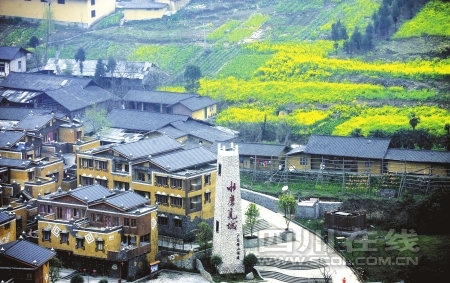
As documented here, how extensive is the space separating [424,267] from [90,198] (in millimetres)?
15720

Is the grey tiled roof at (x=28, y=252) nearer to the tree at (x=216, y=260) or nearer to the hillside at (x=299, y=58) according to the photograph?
the tree at (x=216, y=260)

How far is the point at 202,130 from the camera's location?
6675cm

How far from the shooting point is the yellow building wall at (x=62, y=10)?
90000 millimetres

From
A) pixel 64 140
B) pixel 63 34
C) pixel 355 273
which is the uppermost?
pixel 63 34

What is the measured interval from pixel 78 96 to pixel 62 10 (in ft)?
64.5

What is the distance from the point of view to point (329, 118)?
68.6 m

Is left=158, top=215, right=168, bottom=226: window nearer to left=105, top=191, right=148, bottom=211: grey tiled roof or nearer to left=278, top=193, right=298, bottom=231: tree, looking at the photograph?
left=105, top=191, right=148, bottom=211: grey tiled roof

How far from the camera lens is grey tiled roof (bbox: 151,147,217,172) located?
2176 inches

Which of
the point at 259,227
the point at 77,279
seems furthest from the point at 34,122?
the point at 77,279

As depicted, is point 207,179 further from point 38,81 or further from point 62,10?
point 62,10

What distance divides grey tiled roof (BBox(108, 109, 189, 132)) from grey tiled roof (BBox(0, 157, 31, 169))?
37.3ft

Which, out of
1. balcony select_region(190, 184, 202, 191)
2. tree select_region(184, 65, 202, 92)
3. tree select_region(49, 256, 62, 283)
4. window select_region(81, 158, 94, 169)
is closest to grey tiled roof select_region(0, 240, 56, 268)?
tree select_region(49, 256, 62, 283)

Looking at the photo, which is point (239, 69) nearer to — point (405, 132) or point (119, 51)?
point (119, 51)

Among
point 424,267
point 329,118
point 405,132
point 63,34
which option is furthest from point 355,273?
point 63,34
